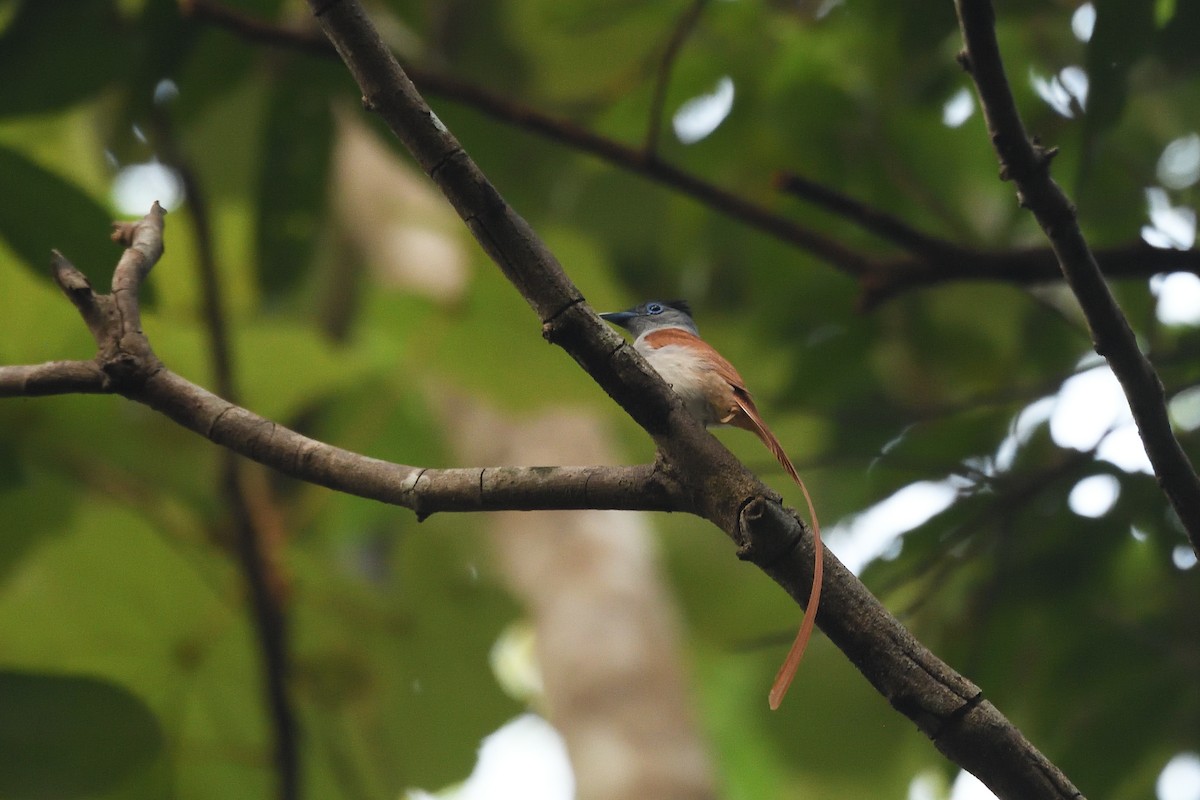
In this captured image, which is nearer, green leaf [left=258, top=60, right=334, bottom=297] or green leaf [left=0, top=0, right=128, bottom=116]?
green leaf [left=0, top=0, right=128, bottom=116]

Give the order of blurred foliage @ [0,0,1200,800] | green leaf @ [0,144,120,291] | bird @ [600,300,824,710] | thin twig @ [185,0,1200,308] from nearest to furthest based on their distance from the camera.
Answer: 1. bird @ [600,300,824,710]
2. green leaf @ [0,144,120,291]
3. thin twig @ [185,0,1200,308]
4. blurred foliage @ [0,0,1200,800]

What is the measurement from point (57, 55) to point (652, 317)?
1264mm

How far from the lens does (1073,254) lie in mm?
1172

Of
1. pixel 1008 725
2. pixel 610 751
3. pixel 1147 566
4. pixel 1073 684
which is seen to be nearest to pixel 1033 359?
pixel 1147 566

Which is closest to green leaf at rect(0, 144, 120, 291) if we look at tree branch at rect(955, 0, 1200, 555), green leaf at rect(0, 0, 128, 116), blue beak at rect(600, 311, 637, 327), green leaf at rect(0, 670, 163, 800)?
green leaf at rect(0, 0, 128, 116)

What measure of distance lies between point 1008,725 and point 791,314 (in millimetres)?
1589

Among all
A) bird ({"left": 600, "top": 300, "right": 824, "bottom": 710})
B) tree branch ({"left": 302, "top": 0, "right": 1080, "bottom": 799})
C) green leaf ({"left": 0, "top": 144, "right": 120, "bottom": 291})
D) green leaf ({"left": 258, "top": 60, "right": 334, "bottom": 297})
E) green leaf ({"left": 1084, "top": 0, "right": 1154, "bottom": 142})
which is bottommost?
tree branch ({"left": 302, "top": 0, "right": 1080, "bottom": 799})

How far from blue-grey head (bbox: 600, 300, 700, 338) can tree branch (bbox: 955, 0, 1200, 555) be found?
1.16 meters

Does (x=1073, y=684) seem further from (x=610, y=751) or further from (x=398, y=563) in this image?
(x=398, y=563)

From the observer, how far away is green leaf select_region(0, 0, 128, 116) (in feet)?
6.86

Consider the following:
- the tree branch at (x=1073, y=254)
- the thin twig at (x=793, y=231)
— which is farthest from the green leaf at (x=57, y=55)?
the tree branch at (x=1073, y=254)

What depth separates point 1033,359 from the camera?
8.91 feet

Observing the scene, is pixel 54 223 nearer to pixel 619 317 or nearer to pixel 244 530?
pixel 244 530

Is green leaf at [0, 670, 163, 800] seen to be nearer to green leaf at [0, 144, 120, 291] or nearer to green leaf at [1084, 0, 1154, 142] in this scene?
green leaf at [0, 144, 120, 291]
